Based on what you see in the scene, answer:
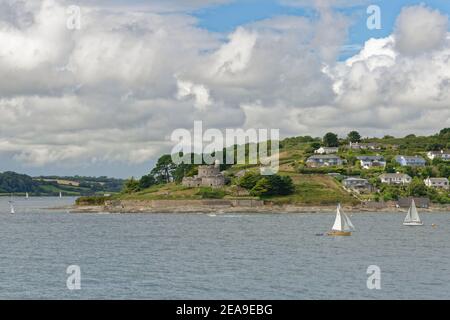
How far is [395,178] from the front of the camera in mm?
166500

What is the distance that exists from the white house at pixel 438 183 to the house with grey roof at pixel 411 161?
16721mm

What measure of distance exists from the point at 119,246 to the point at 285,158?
12574 centimetres

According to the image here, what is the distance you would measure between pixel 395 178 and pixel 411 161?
2042 cm

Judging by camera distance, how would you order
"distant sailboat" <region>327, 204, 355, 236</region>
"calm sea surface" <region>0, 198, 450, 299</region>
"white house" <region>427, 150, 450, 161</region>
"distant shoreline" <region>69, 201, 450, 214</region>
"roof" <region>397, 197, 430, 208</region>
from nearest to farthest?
"calm sea surface" <region>0, 198, 450, 299</region> → "distant sailboat" <region>327, 204, 355, 236</region> → "distant shoreline" <region>69, 201, 450, 214</region> → "roof" <region>397, 197, 430, 208</region> → "white house" <region>427, 150, 450, 161</region>

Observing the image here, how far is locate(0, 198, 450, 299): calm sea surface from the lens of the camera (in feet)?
144

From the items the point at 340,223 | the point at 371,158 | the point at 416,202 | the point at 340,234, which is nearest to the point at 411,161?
the point at 371,158

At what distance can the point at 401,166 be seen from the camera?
18125 centimetres

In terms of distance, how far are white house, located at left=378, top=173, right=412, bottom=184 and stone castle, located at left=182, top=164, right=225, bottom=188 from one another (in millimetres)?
35675

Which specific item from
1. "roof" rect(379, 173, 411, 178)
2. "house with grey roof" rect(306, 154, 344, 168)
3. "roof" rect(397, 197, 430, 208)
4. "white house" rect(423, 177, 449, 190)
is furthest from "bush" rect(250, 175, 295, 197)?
"white house" rect(423, 177, 449, 190)

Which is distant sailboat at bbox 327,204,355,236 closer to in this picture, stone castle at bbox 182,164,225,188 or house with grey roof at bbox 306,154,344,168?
stone castle at bbox 182,164,225,188

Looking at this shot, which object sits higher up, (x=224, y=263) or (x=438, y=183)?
(x=438, y=183)

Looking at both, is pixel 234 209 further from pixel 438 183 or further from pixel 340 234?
pixel 340 234
